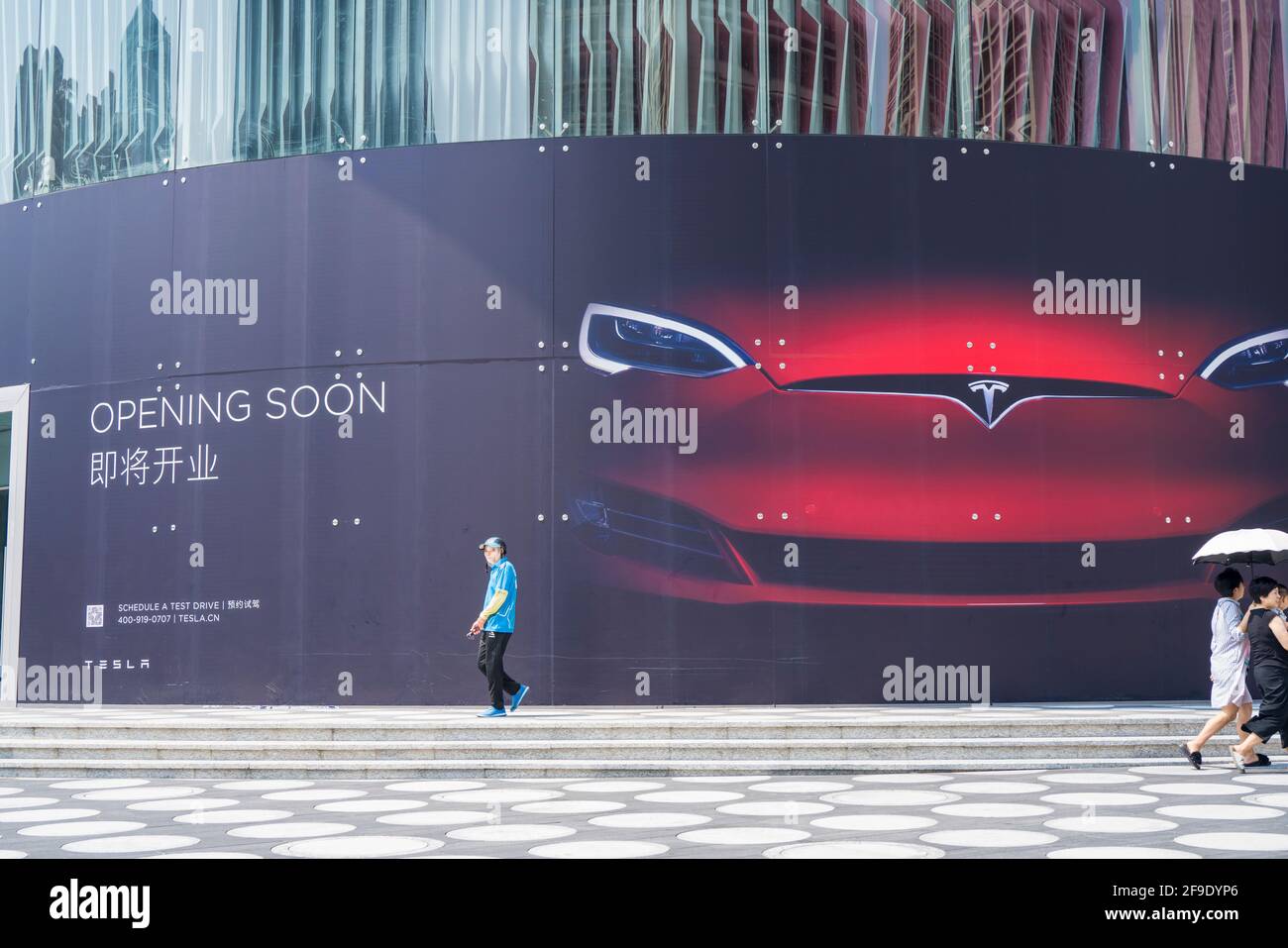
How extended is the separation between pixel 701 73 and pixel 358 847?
1018cm

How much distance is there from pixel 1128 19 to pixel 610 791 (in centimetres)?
1104

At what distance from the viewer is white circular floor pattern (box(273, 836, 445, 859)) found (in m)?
6.28

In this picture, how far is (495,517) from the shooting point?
1373cm

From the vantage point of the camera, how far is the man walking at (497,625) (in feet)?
39.5

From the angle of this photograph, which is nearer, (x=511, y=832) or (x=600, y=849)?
(x=600, y=849)

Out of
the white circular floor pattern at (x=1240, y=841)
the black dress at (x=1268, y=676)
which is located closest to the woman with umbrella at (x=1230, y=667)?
the black dress at (x=1268, y=676)

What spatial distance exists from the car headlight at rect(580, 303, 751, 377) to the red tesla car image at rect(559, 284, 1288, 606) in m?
0.02

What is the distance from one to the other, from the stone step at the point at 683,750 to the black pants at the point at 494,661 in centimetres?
143

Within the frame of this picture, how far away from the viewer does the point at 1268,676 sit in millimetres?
9586

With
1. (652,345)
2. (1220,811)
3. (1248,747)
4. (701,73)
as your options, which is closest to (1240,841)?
(1220,811)

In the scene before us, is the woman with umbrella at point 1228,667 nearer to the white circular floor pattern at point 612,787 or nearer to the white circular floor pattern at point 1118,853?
the white circular floor pattern at point 1118,853

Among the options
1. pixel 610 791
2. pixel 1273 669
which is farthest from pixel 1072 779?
pixel 610 791

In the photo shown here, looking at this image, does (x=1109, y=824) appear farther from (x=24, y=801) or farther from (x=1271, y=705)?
(x=24, y=801)

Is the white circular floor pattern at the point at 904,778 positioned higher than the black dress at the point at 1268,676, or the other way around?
the black dress at the point at 1268,676
